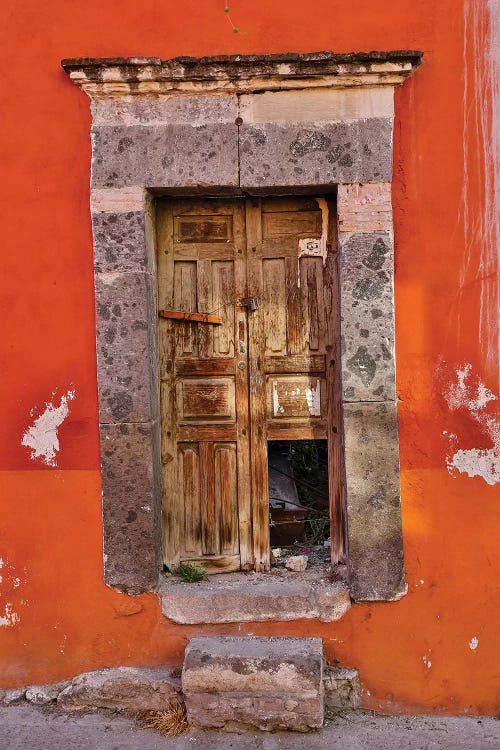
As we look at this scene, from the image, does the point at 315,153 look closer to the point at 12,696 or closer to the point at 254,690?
the point at 254,690

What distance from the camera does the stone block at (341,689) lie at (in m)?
3.33

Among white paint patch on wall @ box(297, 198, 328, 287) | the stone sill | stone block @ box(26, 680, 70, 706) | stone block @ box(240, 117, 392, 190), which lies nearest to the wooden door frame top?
stone block @ box(240, 117, 392, 190)

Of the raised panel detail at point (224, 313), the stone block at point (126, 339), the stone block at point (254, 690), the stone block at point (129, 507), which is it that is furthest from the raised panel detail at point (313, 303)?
the stone block at point (254, 690)

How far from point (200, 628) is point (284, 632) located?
1.43 feet

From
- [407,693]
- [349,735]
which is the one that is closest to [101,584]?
[349,735]

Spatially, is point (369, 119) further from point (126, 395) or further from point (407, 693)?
point (407, 693)

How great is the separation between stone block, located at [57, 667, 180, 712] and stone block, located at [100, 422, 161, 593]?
430mm

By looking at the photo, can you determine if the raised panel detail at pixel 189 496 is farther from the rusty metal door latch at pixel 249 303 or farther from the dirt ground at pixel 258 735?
the dirt ground at pixel 258 735

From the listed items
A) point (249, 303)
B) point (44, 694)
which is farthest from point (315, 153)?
point (44, 694)

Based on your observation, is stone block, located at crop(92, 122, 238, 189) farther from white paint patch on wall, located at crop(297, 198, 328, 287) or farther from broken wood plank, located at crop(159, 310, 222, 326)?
broken wood plank, located at crop(159, 310, 222, 326)

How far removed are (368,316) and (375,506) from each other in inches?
38.1

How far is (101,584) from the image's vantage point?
11.4 ft

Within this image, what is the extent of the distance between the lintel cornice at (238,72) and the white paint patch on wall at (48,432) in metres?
1.60

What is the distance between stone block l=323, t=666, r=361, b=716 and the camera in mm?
3332
